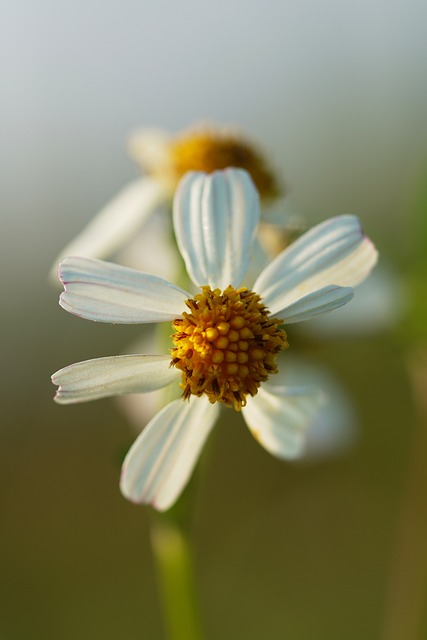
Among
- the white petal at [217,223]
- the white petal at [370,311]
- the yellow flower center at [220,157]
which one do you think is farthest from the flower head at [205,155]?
the white petal at [217,223]

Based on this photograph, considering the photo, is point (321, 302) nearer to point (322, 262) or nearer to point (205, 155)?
point (322, 262)

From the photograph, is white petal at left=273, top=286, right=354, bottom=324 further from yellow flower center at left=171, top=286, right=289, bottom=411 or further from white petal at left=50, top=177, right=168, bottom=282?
white petal at left=50, top=177, right=168, bottom=282

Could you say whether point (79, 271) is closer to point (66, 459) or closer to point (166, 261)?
point (166, 261)

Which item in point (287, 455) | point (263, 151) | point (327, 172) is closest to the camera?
point (287, 455)

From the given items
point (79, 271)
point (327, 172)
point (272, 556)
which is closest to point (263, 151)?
point (79, 271)

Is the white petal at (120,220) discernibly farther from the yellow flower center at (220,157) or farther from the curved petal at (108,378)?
the curved petal at (108,378)

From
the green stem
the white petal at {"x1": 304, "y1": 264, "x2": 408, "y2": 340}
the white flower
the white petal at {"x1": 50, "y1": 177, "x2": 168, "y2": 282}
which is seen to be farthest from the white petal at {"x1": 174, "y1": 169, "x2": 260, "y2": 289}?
the white petal at {"x1": 304, "y1": 264, "x2": 408, "y2": 340}

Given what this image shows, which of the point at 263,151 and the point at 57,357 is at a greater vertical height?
the point at 57,357
